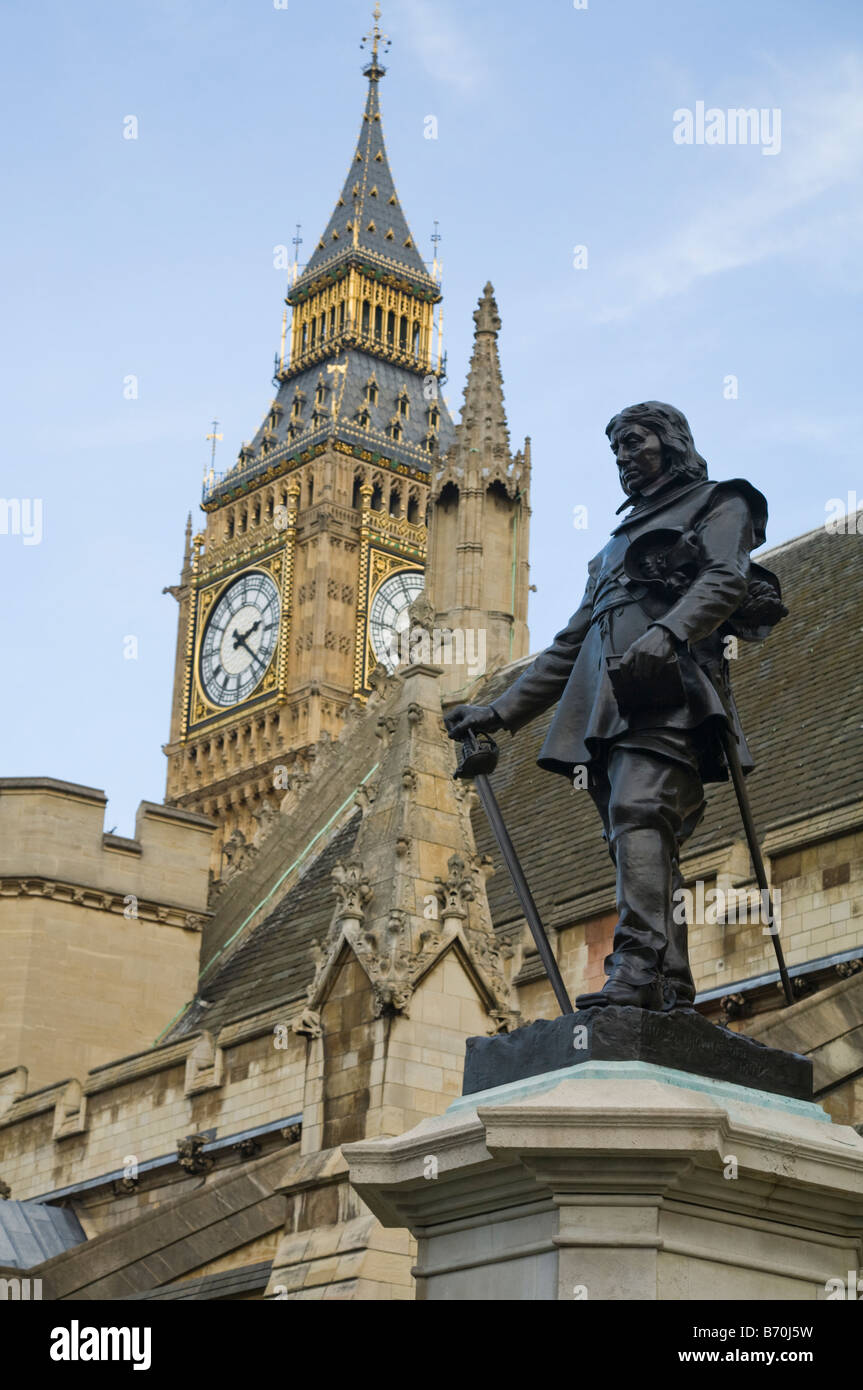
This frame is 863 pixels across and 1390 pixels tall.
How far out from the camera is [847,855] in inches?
661

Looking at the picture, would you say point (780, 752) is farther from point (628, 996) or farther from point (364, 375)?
point (364, 375)

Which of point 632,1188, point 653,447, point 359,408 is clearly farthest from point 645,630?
point 359,408

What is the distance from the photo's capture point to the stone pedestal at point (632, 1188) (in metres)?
5.97

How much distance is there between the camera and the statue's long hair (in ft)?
24.3

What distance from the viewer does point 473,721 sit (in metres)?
7.45

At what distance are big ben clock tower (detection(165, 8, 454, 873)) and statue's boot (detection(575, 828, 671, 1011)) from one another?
6183 centimetres

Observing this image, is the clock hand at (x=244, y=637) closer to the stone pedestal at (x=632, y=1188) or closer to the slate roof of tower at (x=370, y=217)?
the slate roof of tower at (x=370, y=217)

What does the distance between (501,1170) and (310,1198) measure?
857cm

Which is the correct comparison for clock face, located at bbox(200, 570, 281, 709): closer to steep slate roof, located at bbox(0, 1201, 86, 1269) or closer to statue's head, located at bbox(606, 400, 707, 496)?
steep slate roof, located at bbox(0, 1201, 86, 1269)

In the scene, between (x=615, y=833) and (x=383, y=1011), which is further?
(x=383, y=1011)
